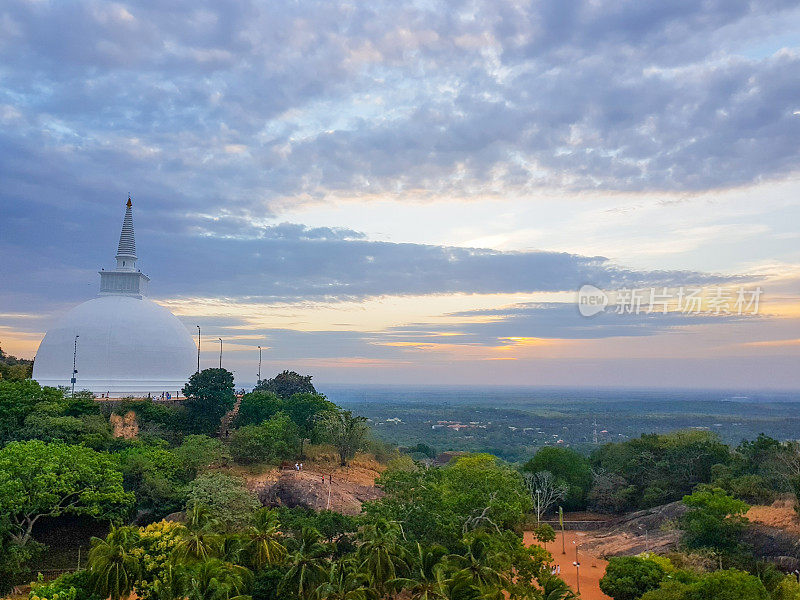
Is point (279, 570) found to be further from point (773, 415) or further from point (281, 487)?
point (773, 415)

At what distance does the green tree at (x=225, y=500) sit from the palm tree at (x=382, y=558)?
9.89 meters

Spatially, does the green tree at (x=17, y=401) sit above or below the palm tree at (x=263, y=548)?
above

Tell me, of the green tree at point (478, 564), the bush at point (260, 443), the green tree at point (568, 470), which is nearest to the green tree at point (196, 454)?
the bush at point (260, 443)

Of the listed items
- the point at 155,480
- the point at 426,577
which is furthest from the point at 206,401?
the point at 426,577

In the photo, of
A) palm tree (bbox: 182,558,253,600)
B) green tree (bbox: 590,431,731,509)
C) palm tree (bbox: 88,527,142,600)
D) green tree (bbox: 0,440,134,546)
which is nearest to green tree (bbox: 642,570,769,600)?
palm tree (bbox: 182,558,253,600)

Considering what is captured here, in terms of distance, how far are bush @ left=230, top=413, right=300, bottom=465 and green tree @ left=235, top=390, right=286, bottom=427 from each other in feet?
17.5

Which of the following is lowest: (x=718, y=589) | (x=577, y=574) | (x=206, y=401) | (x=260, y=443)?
(x=577, y=574)

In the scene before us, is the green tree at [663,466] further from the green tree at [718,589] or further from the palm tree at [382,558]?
the palm tree at [382,558]

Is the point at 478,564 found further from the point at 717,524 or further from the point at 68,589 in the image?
the point at 68,589

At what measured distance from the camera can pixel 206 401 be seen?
48.8 metres

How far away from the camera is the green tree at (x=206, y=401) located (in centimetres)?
4816

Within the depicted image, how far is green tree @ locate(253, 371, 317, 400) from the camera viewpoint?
199 ft

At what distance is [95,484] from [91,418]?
989 cm

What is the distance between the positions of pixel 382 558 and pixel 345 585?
1973 millimetres
